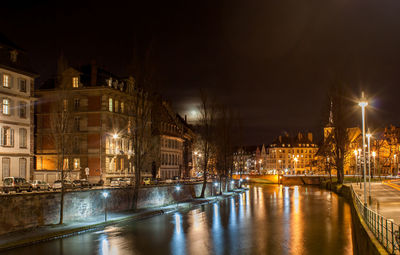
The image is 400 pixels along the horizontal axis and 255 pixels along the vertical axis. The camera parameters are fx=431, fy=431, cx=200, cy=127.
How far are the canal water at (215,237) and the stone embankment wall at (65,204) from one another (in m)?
3.16

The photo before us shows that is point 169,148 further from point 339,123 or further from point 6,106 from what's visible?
point 6,106

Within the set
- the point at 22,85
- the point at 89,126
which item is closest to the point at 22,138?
the point at 22,85

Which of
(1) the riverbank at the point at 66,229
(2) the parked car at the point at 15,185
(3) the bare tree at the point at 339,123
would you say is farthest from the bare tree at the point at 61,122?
(3) the bare tree at the point at 339,123

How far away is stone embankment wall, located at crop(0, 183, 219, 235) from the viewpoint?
27.6m

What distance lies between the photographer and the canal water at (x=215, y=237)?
2527 centimetres

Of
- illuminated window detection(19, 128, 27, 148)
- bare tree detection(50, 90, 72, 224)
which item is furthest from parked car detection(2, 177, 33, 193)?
bare tree detection(50, 90, 72, 224)

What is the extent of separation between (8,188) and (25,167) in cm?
1008

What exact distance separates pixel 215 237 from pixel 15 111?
87.0ft

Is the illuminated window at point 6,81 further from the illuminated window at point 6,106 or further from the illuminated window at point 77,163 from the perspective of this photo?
the illuminated window at point 77,163

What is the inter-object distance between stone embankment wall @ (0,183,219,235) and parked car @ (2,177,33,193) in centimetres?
550

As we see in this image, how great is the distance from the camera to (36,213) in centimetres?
2991

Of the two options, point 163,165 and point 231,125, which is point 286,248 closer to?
point 231,125

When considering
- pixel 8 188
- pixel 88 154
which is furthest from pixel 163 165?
pixel 8 188

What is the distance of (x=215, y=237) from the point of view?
3036 cm
